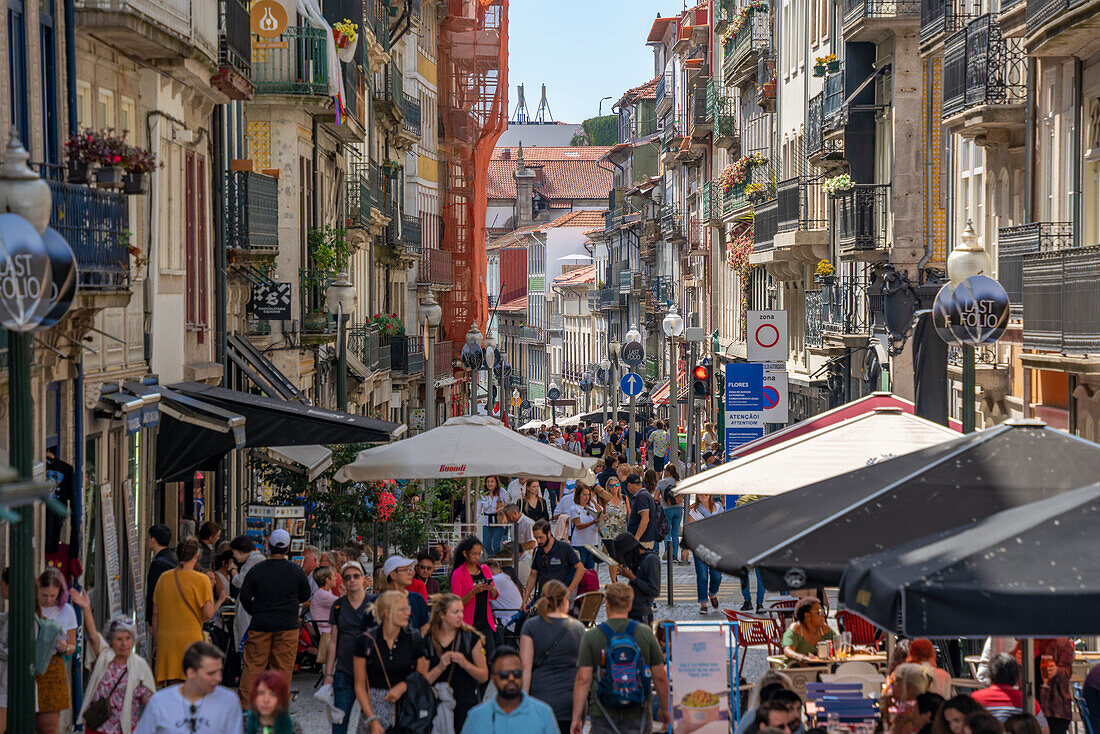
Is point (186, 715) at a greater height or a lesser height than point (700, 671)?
greater

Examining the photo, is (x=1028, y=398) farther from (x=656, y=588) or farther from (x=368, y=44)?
(x=368, y=44)

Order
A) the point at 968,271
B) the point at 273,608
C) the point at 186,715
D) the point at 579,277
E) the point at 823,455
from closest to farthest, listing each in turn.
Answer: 1. the point at 186,715
2. the point at 968,271
3. the point at 273,608
4. the point at 823,455
5. the point at 579,277

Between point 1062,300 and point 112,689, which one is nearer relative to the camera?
point 112,689

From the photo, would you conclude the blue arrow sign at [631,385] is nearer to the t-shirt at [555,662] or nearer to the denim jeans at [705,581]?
the denim jeans at [705,581]

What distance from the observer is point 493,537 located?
20688 mm

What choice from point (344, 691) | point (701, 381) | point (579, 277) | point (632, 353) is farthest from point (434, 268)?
point (579, 277)

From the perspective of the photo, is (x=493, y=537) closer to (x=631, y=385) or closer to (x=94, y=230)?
(x=94, y=230)

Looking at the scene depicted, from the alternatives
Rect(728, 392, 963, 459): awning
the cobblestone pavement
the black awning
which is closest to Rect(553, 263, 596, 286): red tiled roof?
the black awning

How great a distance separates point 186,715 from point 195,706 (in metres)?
0.07

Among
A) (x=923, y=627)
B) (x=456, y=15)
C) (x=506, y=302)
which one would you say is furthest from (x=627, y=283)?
(x=923, y=627)

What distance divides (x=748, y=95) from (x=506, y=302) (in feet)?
255

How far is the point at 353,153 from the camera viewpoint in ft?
133

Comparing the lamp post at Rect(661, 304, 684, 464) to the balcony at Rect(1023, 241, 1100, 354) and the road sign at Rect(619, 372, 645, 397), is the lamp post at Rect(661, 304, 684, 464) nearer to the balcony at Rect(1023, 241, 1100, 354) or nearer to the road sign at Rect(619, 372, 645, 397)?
the road sign at Rect(619, 372, 645, 397)

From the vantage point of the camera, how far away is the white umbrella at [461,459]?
1864cm
